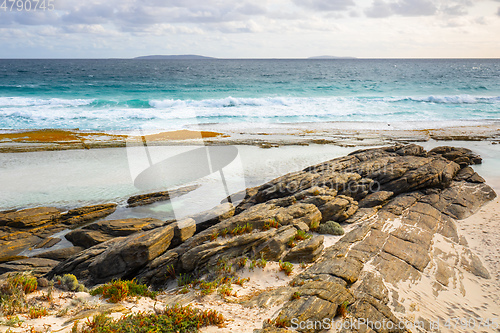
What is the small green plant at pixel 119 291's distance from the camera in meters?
6.87

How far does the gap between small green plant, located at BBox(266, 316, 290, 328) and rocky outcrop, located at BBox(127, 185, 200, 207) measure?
33.7 feet

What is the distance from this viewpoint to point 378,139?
28.1 metres

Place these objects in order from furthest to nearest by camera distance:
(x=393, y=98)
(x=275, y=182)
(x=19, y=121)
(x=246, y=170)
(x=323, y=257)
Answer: (x=393, y=98), (x=19, y=121), (x=246, y=170), (x=275, y=182), (x=323, y=257)

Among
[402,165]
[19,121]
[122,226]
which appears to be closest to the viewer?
[122,226]

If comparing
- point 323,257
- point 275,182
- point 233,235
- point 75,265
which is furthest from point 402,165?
point 75,265

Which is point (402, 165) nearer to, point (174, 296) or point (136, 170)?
point (174, 296)

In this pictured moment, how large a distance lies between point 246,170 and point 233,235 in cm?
1046

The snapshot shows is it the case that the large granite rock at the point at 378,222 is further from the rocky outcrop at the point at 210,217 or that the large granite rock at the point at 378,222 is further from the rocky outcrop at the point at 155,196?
the rocky outcrop at the point at 155,196

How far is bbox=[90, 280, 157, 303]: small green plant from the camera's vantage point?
22.5 ft

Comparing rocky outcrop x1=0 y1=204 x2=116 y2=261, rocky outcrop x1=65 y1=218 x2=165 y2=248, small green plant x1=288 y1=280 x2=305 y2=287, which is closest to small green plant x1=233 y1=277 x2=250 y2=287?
small green plant x1=288 y1=280 x2=305 y2=287

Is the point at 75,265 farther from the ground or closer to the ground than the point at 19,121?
closer to the ground

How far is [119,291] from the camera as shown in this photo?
22.7 feet

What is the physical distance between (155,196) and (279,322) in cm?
1091

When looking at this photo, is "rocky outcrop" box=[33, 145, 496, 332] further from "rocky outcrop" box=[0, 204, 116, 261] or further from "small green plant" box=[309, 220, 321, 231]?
"rocky outcrop" box=[0, 204, 116, 261]
